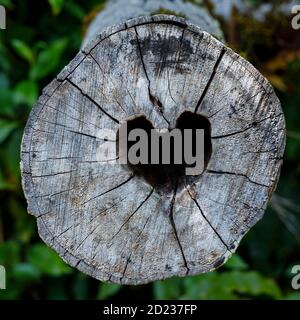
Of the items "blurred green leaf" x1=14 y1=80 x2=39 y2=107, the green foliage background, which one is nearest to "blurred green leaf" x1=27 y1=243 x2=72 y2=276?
the green foliage background

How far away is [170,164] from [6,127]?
1145 millimetres

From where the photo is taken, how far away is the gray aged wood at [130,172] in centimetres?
A: 145

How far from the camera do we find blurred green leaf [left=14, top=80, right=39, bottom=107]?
250cm

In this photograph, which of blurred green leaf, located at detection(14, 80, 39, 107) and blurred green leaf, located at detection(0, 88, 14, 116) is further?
blurred green leaf, located at detection(0, 88, 14, 116)

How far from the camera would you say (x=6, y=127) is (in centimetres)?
254

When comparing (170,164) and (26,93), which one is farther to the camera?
(26,93)

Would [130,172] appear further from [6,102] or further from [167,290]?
[6,102]

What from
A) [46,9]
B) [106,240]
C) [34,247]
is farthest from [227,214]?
[46,9]

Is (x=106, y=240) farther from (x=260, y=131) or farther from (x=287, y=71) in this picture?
(x=287, y=71)
